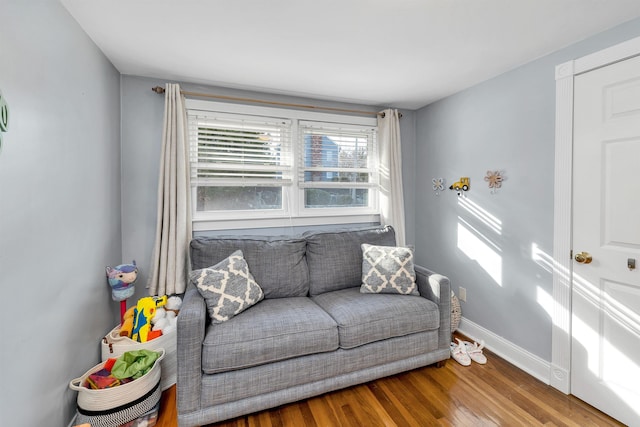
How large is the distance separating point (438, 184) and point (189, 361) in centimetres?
269

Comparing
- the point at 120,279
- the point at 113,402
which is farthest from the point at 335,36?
the point at 113,402

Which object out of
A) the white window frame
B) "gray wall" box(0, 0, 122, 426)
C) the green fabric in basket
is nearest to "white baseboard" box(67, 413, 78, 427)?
"gray wall" box(0, 0, 122, 426)

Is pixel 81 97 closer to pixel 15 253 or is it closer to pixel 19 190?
pixel 19 190

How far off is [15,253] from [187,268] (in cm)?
136

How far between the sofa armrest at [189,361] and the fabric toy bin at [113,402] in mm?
217

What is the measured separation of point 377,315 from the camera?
2.02m

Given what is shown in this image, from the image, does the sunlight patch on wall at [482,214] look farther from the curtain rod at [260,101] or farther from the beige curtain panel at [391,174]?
the curtain rod at [260,101]

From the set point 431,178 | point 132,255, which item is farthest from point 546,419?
point 132,255

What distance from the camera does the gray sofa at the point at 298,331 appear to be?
1.65 m

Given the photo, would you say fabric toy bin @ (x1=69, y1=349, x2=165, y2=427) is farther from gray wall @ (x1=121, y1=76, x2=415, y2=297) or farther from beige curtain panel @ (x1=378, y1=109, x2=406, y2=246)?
beige curtain panel @ (x1=378, y1=109, x2=406, y2=246)

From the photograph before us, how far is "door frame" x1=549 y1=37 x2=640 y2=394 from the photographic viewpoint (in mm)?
1924

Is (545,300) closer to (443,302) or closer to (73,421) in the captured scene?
(443,302)

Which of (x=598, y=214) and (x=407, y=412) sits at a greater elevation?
(x=598, y=214)

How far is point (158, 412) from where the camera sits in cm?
178
